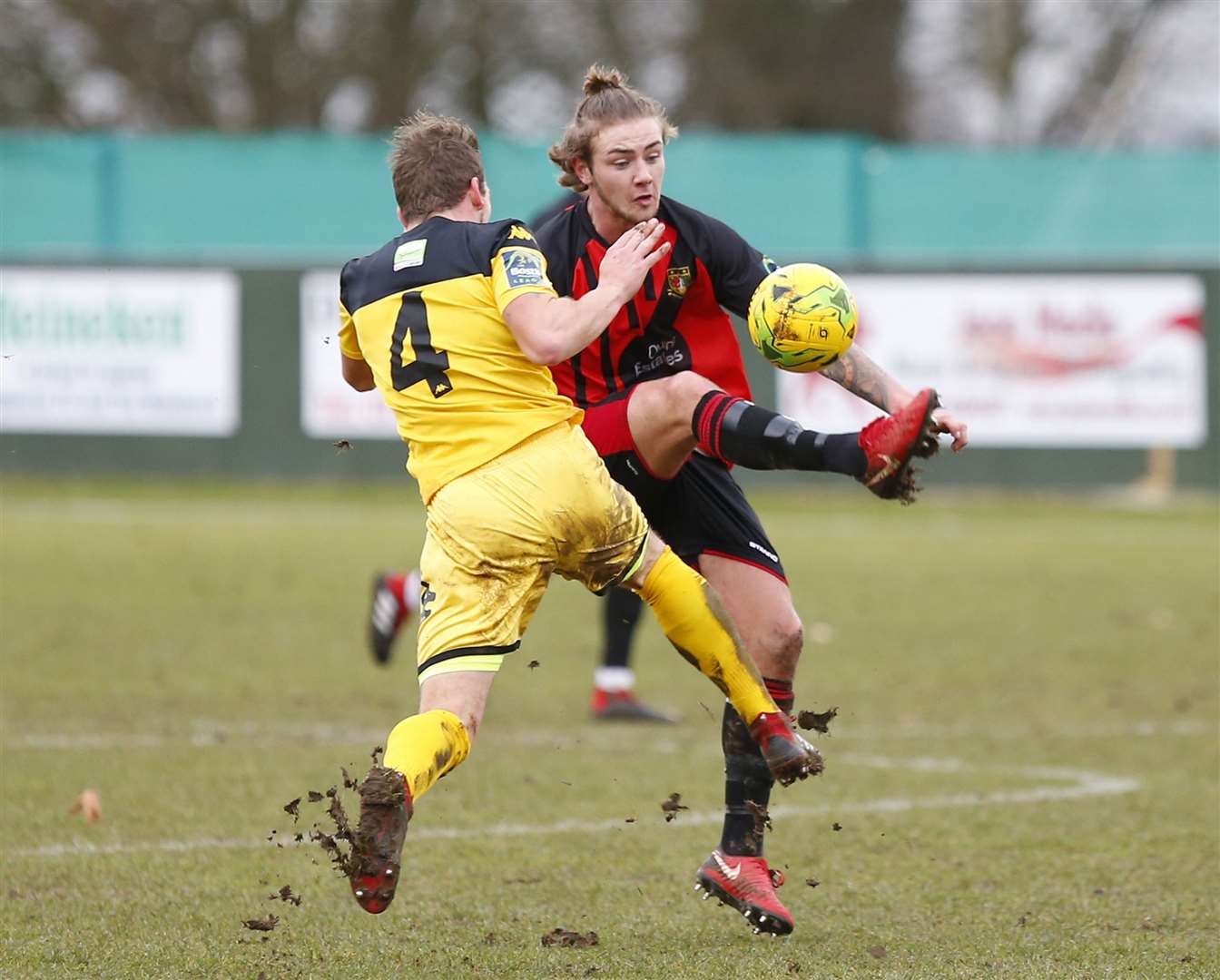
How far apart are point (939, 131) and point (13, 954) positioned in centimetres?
3382

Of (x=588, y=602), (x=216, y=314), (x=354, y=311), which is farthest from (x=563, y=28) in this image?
(x=354, y=311)

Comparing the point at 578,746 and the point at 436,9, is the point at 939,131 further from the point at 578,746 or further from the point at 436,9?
the point at 578,746

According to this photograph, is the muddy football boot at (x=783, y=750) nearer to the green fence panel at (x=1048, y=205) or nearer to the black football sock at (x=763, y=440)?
the black football sock at (x=763, y=440)

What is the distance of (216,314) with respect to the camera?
63.2 ft

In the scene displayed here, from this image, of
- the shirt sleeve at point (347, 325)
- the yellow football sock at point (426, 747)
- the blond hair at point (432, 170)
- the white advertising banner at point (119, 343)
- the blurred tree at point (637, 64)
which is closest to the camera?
the yellow football sock at point (426, 747)

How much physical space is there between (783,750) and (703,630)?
0.37 metres

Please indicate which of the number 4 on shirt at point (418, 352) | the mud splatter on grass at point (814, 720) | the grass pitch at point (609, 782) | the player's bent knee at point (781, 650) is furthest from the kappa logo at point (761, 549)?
the number 4 on shirt at point (418, 352)

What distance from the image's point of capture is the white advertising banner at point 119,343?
1911cm

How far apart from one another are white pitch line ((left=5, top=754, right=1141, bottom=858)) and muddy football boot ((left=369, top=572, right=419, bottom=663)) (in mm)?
2051

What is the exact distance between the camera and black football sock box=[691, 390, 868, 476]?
4.95 m

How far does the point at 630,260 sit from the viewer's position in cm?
496

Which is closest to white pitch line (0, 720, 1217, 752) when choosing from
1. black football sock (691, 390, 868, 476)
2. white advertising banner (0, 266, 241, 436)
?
black football sock (691, 390, 868, 476)

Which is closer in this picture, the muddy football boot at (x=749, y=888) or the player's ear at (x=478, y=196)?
the player's ear at (x=478, y=196)

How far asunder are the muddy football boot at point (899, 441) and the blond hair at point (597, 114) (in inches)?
45.0
